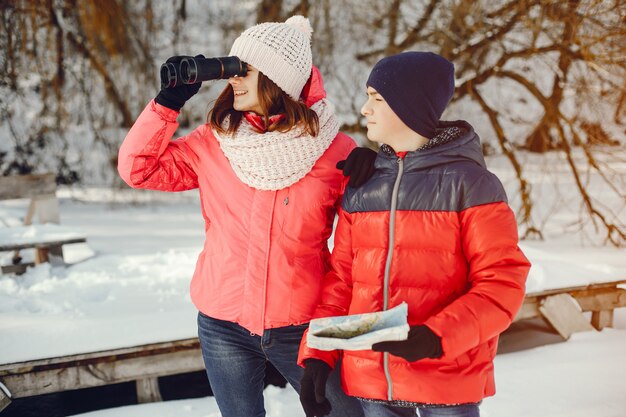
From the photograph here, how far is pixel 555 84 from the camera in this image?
5184mm

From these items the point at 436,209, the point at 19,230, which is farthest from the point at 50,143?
the point at 436,209

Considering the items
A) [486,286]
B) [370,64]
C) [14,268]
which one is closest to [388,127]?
[486,286]

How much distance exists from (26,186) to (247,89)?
386cm

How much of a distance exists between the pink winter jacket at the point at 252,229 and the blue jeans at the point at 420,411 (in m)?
0.29

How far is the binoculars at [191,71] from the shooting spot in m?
1.37

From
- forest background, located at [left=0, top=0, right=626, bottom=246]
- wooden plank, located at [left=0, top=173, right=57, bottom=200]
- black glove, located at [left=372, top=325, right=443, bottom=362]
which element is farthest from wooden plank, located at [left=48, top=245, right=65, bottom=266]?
black glove, located at [left=372, top=325, right=443, bottom=362]

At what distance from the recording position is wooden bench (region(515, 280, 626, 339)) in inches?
129

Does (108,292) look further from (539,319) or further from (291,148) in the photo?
(539,319)

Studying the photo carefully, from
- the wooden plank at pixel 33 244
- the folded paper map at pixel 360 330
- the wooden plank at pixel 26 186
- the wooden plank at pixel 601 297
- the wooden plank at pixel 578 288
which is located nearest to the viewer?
the folded paper map at pixel 360 330

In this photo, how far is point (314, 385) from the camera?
4.21ft

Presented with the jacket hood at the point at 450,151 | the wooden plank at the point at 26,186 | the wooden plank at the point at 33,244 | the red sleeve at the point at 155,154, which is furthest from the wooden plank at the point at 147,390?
the wooden plank at the point at 26,186

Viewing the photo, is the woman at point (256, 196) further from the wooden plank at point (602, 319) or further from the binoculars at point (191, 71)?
the wooden plank at point (602, 319)

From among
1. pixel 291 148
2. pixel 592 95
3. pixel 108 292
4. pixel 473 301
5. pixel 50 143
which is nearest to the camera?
pixel 473 301

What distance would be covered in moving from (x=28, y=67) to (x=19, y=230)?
2141mm
